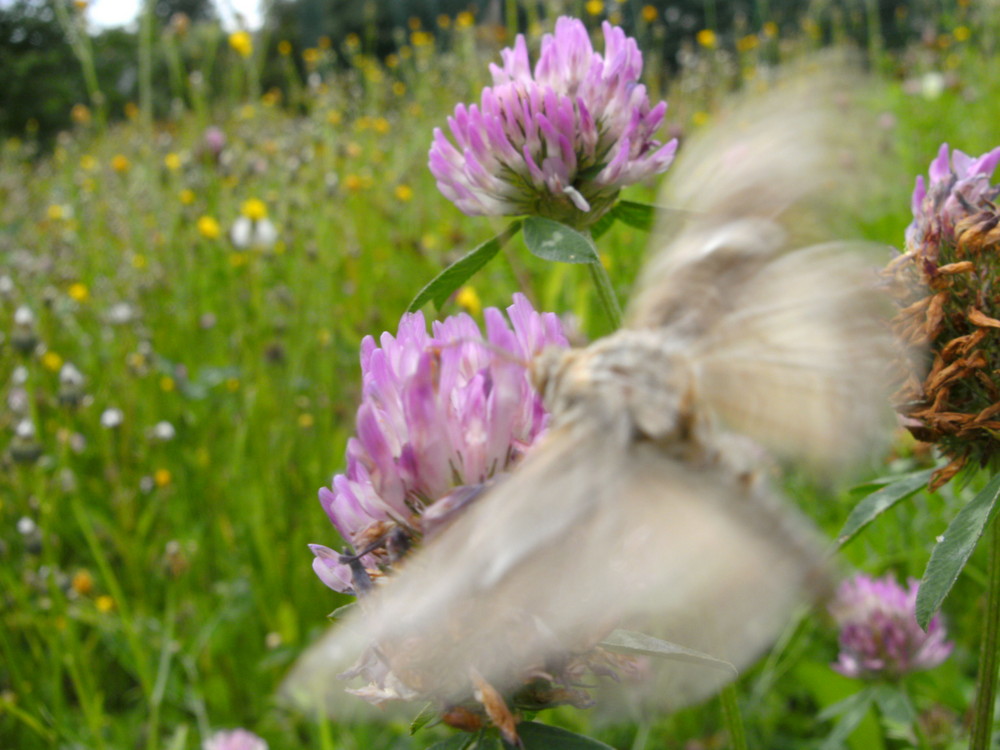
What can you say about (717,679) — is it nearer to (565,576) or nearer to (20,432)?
(565,576)

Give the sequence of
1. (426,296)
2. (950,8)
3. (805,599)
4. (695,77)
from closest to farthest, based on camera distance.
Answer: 1. (805,599)
2. (426,296)
3. (695,77)
4. (950,8)

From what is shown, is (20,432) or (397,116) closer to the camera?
(20,432)

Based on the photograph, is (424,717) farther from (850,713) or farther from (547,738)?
(850,713)

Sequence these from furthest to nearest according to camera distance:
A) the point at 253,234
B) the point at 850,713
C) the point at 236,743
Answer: the point at 253,234, the point at 236,743, the point at 850,713

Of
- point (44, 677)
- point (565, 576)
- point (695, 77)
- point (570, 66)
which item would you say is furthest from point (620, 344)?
point (695, 77)

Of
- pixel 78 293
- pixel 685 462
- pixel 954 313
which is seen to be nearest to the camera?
pixel 685 462

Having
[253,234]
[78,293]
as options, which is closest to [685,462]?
[253,234]
